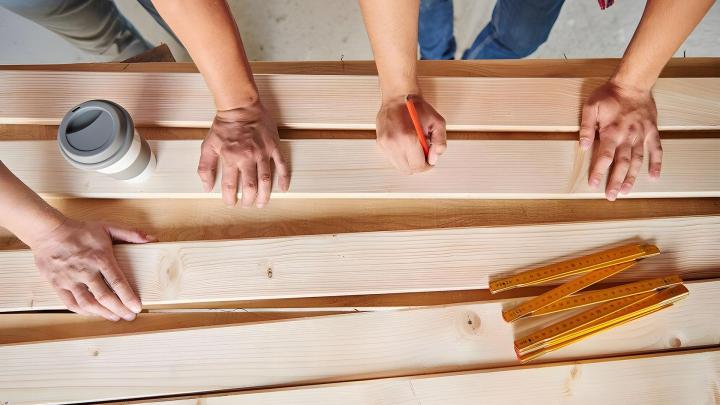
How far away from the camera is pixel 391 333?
107 cm

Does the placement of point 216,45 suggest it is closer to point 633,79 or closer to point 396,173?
point 396,173

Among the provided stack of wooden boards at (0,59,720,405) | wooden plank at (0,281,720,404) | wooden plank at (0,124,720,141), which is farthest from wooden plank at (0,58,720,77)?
wooden plank at (0,281,720,404)

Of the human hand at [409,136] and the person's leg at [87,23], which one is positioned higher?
the person's leg at [87,23]

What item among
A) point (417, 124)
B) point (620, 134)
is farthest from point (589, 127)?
point (417, 124)

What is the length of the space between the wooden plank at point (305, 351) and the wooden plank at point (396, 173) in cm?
28

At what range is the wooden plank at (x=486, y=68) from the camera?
4.30 ft

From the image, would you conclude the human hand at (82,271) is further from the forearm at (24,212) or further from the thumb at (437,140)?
the thumb at (437,140)

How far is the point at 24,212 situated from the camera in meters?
1.03

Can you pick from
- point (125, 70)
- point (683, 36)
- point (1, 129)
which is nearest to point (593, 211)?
point (683, 36)

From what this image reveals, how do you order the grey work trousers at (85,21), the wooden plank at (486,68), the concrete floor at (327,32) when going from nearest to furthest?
the wooden plank at (486,68) → the grey work trousers at (85,21) → the concrete floor at (327,32)

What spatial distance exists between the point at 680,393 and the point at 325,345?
78 cm

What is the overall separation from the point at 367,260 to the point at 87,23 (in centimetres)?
151

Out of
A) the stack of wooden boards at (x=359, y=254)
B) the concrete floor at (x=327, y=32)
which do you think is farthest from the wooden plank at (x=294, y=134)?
the concrete floor at (x=327, y=32)

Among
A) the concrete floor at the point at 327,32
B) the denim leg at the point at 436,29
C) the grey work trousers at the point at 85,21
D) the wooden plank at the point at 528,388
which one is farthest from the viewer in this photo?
the concrete floor at the point at 327,32
